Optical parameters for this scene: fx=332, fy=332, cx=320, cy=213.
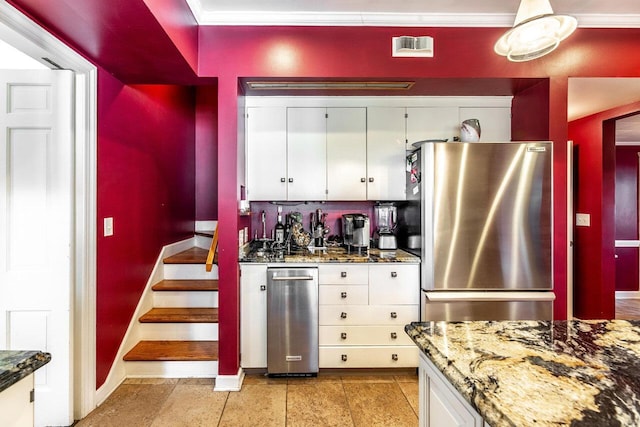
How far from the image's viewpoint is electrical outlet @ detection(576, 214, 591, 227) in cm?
374

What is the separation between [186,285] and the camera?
121 inches

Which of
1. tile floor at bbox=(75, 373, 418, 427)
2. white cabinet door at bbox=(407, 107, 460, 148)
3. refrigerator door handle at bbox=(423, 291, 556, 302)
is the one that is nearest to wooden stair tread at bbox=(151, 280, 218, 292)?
tile floor at bbox=(75, 373, 418, 427)

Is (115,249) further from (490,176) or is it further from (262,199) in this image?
(490,176)

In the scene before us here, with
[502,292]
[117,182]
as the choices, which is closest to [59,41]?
[117,182]

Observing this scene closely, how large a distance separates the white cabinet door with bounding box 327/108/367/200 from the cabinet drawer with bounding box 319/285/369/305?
2.92 ft

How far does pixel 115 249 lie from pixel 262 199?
1.21 metres

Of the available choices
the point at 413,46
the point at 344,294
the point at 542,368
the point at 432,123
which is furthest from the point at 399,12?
the point at 542,368

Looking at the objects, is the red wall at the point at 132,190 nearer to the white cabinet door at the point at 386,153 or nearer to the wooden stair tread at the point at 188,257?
the wooden stair tread at the point at 188,257

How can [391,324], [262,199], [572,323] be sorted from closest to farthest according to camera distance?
1. [572,323]
2. [391,324]
3. [262,199]

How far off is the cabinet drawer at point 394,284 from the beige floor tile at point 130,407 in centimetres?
165

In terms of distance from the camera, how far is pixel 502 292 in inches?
95.7

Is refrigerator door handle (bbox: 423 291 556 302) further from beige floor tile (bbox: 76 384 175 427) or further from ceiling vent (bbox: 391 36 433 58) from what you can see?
beige floor tile (bbox: 76 384 175 427)

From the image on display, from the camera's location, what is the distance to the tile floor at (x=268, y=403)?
6.80 ft

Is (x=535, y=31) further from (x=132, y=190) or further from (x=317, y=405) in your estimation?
(x=132, y=190)
